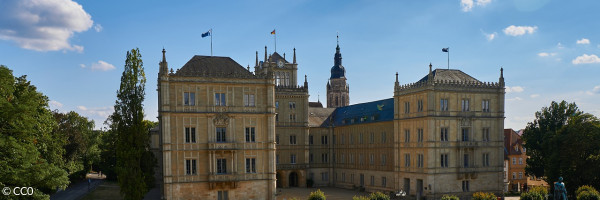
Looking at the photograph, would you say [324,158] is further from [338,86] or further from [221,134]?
[338,86]

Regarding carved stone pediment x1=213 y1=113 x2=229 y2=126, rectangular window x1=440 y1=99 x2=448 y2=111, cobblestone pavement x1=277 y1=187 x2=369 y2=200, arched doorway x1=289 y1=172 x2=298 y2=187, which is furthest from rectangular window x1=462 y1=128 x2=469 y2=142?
carved stone pediment x1=213 y1=113 x2=229 y2=126

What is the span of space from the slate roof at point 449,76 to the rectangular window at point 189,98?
3137 cm

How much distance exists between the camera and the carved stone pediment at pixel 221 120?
62031 millimetres

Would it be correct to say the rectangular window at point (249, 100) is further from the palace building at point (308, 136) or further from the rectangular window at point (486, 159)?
the rectangular window at point (486, 159)

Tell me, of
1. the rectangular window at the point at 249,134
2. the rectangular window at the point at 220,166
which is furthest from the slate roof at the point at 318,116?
the rectangular window at the point at 220,166

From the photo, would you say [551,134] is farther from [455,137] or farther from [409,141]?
[409,141]

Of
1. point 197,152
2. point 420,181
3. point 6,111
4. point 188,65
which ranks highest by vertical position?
point 188,65

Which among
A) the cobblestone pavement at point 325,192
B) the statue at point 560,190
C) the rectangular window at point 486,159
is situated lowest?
the cobblestone pavement at point 325,192

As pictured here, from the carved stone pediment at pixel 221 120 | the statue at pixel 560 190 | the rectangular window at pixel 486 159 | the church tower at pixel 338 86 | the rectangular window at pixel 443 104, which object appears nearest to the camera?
the statue at pixel 560 190

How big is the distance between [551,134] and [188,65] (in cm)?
4954

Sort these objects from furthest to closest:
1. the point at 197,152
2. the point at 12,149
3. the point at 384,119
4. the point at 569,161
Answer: the point at 384,119 < the point at 569,161 < the point at 197,152 < the point at 12,149

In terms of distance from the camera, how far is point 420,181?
71125 mm

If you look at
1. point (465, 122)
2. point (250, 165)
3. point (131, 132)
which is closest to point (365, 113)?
point (465, 122)

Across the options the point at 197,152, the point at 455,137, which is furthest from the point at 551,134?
the point at 197,152
